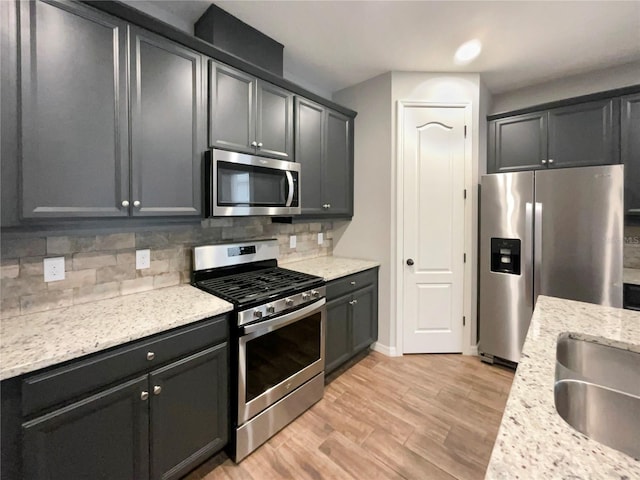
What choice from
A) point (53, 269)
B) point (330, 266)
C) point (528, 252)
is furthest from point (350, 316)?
point (53, 269)

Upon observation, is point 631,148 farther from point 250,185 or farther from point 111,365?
point 111,365

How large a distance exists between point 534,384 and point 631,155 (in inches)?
109

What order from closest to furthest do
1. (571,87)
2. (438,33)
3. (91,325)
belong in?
(91,325) → (438,33) → (571,87)

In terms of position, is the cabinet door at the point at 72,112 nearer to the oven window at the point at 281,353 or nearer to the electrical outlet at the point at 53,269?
the electrical outlet at the point at 53,269

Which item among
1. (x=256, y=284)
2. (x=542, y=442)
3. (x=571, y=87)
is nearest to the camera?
(x=542, y=442)

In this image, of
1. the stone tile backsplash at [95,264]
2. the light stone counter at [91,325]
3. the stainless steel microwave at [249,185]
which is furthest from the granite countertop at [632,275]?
the stone tile backsplash at [95,264]

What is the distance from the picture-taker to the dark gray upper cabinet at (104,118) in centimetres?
120

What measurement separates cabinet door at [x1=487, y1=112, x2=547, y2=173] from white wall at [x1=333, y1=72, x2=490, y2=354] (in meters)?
0.12

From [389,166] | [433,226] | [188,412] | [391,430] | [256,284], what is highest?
[389,166]

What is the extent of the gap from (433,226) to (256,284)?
1.82 m

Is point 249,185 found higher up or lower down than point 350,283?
higher up

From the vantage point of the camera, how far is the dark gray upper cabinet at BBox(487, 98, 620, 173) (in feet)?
7.94

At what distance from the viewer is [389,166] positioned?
9.01ft

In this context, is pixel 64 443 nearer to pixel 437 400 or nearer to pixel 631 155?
pixel 437 400
